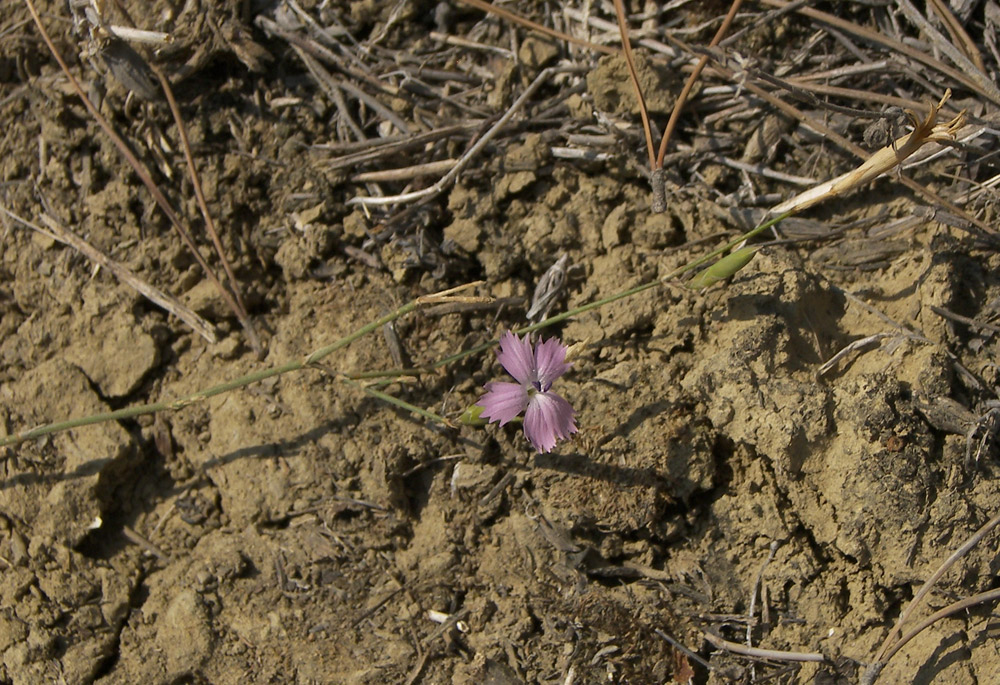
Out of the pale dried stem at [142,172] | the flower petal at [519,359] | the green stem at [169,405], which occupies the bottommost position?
the green stem at [169,405]

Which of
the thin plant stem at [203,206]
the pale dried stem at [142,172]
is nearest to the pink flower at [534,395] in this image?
the thin plant stem at [203,206]

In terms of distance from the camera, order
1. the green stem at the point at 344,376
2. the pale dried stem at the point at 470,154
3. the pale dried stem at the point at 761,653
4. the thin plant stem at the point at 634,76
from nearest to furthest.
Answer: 1. the pale dried stem at the point at 761,653
2. the green stem at the point at 344,376
3. the thin plant stem at the point at 634,76
4. the pale dried stem at the point at 470,154


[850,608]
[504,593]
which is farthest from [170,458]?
[850,608]

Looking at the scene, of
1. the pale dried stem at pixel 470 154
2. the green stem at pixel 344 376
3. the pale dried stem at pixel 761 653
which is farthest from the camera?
the pale dried stem at pixel 470 154

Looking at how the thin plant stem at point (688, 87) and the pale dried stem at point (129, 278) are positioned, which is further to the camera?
the pale dried stem at point (129, 278)

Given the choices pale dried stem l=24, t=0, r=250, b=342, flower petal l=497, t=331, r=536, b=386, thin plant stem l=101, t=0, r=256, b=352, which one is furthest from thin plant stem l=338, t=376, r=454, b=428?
pale dried stem l=24, t=0, r=250, b=342

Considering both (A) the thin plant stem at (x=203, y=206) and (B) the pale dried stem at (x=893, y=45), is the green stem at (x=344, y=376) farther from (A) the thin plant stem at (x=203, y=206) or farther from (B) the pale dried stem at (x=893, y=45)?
(B) the pale dried stem at (x=893, y=45)
